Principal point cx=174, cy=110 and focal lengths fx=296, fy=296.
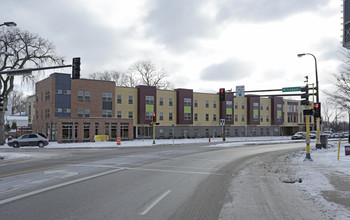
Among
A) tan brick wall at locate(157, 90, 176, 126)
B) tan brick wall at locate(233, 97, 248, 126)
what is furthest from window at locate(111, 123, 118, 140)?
tan brick wall at locate(233, 97, 248, 126)

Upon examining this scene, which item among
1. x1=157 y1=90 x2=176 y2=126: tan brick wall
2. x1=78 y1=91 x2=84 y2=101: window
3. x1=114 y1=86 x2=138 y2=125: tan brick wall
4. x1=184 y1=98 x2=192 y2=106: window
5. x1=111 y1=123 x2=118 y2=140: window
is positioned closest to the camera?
x1=111 y1=123 x2=118 y2=140: window

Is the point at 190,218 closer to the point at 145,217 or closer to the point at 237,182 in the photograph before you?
the point at 145,217

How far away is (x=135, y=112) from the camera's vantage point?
187 feet

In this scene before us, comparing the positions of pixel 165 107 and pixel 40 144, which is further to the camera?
Result: pixel 165 107

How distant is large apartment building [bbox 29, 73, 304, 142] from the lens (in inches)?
1859

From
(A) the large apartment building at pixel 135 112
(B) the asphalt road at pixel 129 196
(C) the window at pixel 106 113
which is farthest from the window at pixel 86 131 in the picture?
(B) the asphalt road at pixel 129 196

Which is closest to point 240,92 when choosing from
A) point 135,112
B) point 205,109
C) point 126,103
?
point 126,103

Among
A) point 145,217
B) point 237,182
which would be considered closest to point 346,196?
point 237,182

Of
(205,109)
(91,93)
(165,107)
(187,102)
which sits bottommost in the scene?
(205,109)

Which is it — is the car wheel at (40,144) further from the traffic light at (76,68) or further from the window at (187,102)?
the window at (187,102)

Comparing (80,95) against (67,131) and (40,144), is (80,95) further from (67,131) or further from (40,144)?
(40,144)

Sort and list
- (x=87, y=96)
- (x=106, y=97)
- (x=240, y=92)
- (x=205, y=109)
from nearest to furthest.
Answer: (x=240, y=92), (x=87, y=96), (x=106, y=97), (x=205, y=109)

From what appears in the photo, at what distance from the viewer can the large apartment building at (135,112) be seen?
155 feet

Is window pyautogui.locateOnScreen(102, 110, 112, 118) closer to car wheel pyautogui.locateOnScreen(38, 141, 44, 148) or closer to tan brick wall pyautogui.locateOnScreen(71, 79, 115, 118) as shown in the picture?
tan brick wall pyautogui.locateOnScreen(71, 79, 115, 118)
